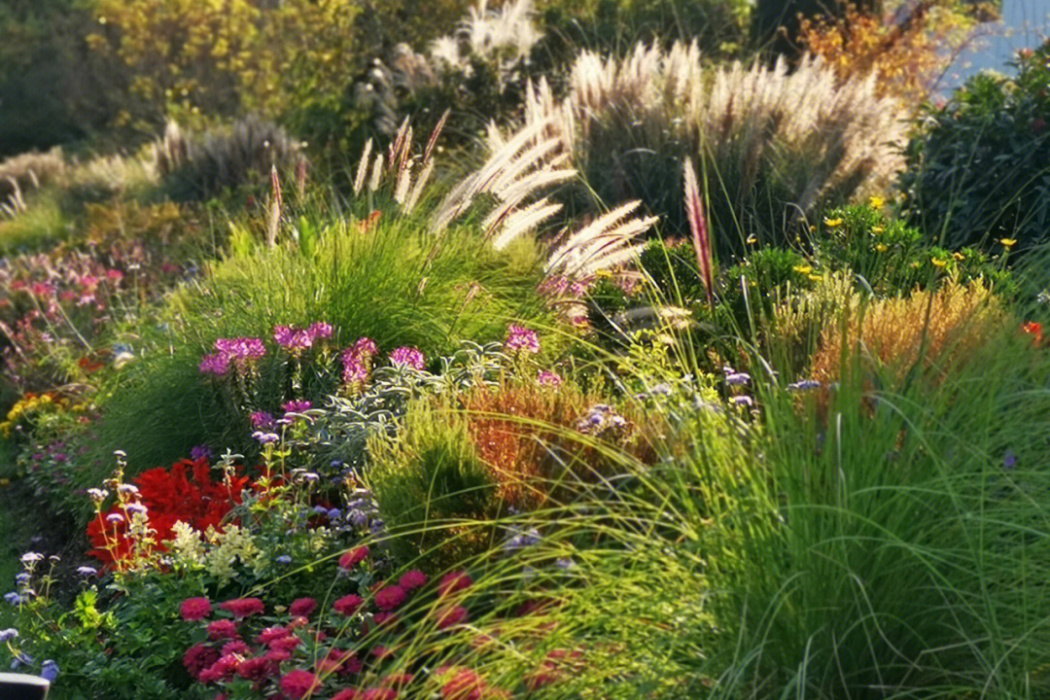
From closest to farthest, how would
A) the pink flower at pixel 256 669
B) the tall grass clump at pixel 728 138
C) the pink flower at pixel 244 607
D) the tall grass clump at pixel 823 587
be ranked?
1. the tall grass clump at pixel 823 587
2. the pink flower at pixel 256 669
3. the pink flower at pixel 244 607
4. the tall grass clump at pixel 728 138

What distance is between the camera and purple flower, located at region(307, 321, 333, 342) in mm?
5992

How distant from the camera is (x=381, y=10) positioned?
16.4 m

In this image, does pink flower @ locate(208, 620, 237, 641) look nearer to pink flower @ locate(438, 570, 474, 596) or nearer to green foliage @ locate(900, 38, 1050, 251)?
pink flower @ locate(438, 570, 474, 596)

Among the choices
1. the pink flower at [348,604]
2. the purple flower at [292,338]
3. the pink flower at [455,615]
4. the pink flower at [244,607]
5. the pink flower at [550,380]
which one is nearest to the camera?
the pink flower at [455,615]

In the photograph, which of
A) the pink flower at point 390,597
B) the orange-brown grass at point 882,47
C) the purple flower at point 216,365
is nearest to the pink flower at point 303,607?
the pink flower at point 390,597

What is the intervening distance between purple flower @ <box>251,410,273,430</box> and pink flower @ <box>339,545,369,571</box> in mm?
1340

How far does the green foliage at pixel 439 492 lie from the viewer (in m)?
4.17

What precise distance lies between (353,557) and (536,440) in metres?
0.60

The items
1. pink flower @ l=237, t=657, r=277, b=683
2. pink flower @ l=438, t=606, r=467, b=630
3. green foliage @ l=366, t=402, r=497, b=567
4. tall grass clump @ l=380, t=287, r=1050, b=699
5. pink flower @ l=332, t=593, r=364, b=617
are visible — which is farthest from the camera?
green foliage @ l=366, t=402, r=497, b=567

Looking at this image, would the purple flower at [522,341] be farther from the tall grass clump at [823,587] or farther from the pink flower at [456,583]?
the tall grass clump at [823,587]

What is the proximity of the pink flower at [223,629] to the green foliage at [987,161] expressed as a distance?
472 cm

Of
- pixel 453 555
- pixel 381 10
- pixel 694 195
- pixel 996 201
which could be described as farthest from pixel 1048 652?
pixel 381 10

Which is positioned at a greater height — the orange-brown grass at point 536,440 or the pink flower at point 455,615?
the pink flower at point 455,615

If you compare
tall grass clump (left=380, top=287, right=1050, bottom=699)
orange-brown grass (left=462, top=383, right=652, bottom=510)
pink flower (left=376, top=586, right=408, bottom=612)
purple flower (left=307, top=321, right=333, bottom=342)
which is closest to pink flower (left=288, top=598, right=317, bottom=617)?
pink flower (left=376, top=586, right=408, bottom=612)
